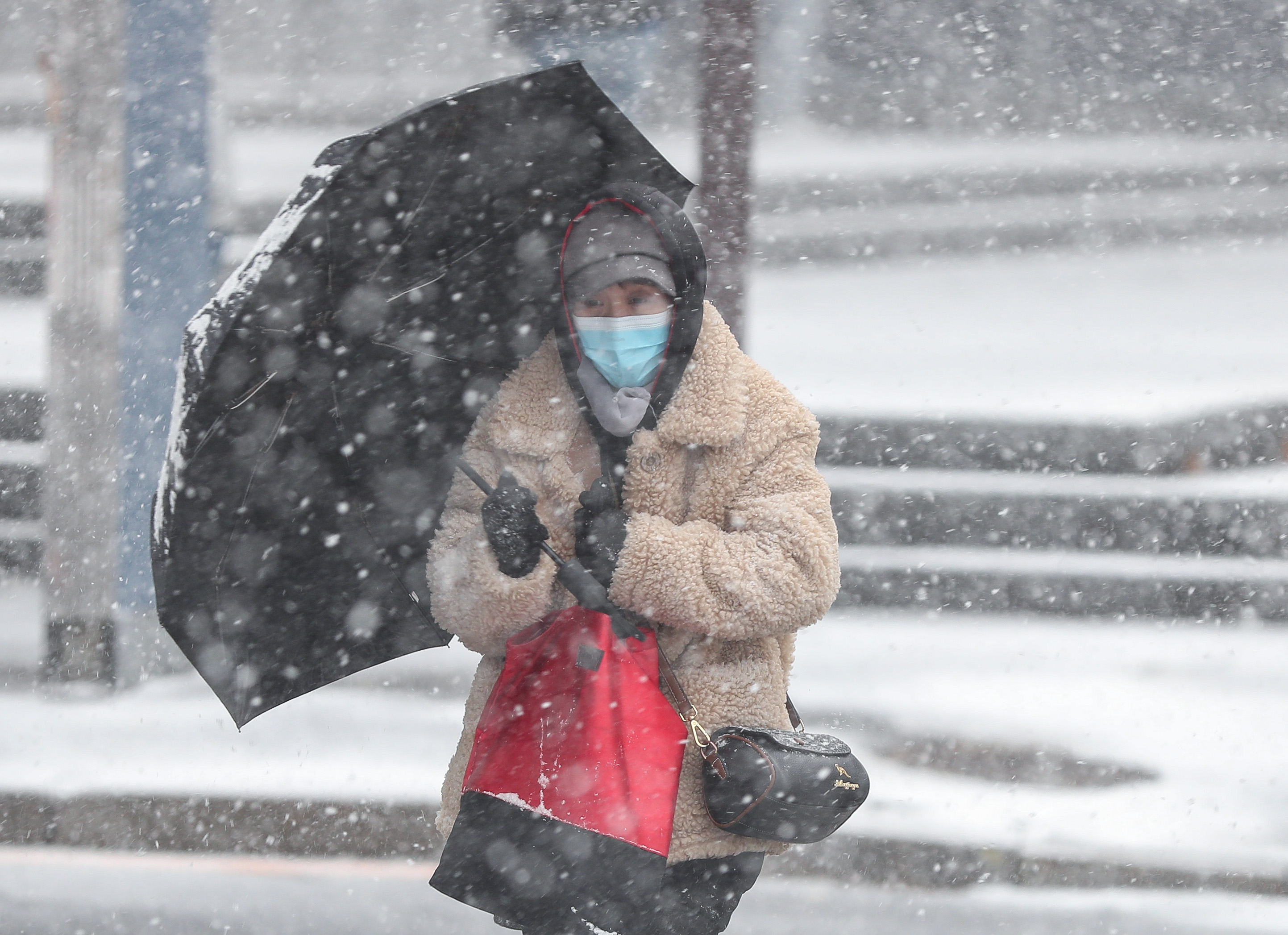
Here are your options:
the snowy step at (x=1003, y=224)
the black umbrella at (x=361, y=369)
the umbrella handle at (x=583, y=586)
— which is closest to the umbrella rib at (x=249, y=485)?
the black umbrella at (x=361, y=369)

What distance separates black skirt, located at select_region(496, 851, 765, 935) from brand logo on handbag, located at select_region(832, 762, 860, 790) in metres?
0.25

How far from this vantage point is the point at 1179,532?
6137mm

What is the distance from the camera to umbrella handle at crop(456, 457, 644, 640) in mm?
1726

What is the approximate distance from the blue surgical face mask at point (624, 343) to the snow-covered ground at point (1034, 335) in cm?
433

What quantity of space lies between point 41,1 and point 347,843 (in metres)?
5.65

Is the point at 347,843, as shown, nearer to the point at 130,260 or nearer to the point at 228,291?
the point at 130,260

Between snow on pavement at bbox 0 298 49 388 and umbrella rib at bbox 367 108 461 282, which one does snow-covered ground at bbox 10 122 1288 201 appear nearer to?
snow on pavement at bbox 0 298 49 388

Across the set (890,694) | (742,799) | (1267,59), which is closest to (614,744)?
(742,799)

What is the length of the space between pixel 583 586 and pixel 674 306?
51 centimetres

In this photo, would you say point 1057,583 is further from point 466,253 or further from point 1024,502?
point 466,253

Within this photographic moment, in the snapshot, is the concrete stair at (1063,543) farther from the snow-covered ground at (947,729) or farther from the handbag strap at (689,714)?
the handbag strap at (689,714)

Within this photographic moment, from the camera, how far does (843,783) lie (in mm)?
1828

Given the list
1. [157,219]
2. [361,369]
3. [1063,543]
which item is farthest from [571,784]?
[1063,543]

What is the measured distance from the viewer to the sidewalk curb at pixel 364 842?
Answer: 3859mm
